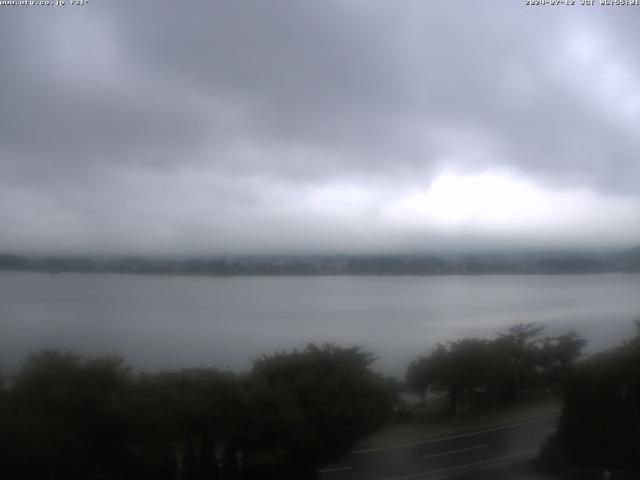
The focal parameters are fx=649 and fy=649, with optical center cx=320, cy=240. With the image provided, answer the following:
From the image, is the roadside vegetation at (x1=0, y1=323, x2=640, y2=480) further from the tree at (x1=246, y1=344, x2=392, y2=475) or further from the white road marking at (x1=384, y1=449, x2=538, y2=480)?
the white road marking at (x1=384, y1=449, x2=538, y2=480)

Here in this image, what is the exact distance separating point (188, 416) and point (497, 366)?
2.90 m

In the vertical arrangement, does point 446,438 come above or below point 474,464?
above

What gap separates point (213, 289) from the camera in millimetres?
5898

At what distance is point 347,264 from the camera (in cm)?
655

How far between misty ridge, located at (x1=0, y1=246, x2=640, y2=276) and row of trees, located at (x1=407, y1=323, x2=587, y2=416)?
0.87 metres

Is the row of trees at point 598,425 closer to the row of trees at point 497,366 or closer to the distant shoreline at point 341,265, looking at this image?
the row of trees at point 497,366

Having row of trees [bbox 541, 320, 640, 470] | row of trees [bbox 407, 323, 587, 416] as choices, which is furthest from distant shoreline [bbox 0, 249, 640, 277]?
row of trees [bbox 541, 320, 640, 470]

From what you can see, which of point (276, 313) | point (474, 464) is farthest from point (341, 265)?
point (474, 464)

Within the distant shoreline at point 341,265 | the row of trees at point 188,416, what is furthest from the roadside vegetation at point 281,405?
the distant shoreline at point 341,265

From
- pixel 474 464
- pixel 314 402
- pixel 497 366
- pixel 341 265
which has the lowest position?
pixel 474 464

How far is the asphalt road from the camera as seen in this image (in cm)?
537

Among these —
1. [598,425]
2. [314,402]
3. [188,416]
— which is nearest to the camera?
[188,416]

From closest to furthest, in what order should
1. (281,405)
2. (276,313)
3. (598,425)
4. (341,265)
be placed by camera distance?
(281,405) < (276,313) < (598,425) < (341,265)

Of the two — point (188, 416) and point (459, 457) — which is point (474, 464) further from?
point (188, 416)
